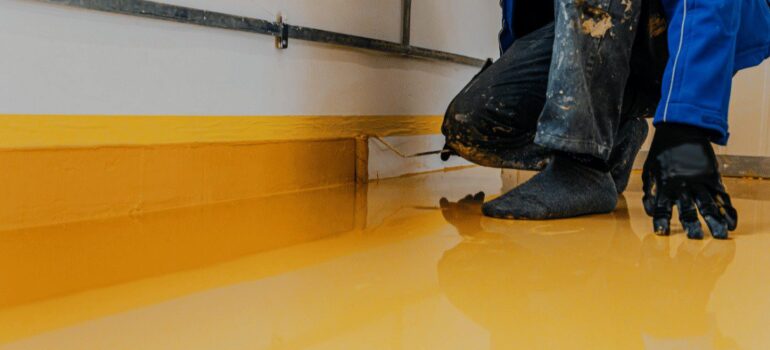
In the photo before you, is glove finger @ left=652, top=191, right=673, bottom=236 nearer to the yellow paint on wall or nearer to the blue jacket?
the blue jacket

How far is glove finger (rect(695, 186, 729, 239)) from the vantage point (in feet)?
4.15

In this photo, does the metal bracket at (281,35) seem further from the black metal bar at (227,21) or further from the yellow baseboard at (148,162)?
the yellow baseboard at (148,162)

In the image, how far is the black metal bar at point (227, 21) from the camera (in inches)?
54.6

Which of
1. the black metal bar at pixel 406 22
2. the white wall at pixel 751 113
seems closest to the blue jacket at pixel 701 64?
the black metal bar at pixel 406 22

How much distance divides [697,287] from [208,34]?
1127mm

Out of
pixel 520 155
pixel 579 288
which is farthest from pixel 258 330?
pixel 520 155

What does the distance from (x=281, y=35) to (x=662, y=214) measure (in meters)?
0.97

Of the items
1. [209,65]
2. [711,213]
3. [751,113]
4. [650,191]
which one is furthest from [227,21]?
[751,113]

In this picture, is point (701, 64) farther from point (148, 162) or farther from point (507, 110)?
point (148, 162)

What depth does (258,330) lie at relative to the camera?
0.74 m

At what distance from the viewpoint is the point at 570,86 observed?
1.40 metres

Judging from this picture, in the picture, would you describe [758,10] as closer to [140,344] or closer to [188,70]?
[188,70]

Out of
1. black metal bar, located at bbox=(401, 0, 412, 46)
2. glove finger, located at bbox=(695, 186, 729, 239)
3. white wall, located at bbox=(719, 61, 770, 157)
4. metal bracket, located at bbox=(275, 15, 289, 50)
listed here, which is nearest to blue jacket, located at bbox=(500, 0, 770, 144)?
glove finger, located at bbox=(695, 186, 729, 239)

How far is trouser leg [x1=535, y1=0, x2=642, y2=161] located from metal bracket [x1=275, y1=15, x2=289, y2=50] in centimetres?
67
